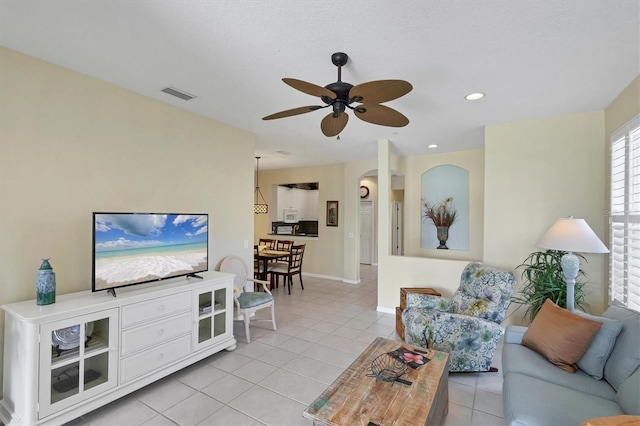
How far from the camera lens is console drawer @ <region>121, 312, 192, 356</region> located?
244cm

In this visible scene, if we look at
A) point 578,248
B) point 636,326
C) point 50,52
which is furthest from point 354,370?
point 50,52

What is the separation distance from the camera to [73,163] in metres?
2.64

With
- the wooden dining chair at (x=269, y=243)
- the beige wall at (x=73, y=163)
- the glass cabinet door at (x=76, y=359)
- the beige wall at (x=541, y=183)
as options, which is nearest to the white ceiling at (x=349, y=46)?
the beige wall at (x=73, y=163)

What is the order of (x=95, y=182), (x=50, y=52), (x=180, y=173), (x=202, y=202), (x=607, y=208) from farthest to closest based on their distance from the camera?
1. (x=202, y=202)
2. (x=180, y=173)
3. (x=607, y=208)
4. (x=95, y=182)
5. (x=50, y=52)

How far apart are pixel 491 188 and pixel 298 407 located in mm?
3442

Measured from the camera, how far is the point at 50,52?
2.32 m

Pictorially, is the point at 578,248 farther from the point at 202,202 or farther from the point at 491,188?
the point at 202,202

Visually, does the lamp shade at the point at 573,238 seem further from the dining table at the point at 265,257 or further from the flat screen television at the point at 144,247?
the dining table at the point at 265,257

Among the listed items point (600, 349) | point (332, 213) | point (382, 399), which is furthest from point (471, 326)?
point (332, 213)

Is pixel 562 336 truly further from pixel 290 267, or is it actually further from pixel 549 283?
pixel 290 267

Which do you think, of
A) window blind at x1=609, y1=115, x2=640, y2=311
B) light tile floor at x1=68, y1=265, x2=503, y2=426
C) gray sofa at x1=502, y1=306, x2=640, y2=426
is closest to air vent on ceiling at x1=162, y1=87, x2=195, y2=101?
light tile floor at x1=68, y1=265, x2=503, y2=426

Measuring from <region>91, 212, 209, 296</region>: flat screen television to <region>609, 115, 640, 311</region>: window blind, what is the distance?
159 inches

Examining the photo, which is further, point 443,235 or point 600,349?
point 443,235

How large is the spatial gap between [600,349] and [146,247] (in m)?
3.56
